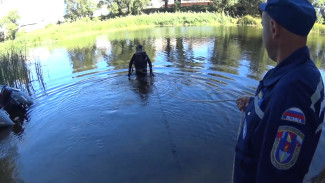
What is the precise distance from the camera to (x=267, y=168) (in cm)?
128

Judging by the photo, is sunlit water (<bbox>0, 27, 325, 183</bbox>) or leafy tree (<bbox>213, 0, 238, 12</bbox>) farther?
leafy tree (<bbox>213, 0, 238, 12</bbox>)

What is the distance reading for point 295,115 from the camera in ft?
3.80

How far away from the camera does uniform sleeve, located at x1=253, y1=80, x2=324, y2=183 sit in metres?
1.16

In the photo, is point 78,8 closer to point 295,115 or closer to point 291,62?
point 291,62

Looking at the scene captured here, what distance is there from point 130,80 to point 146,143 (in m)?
4.91

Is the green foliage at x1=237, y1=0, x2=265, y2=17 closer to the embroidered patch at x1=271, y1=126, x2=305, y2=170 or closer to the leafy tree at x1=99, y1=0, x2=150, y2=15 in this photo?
the leafy tree at x1=99, y1=0, x2=150, y2=15

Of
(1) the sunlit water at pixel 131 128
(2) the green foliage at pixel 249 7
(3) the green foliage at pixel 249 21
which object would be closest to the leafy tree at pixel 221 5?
(2) the green foliage at pixel 249 7

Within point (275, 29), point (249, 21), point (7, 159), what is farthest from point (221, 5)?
point (275, 29)

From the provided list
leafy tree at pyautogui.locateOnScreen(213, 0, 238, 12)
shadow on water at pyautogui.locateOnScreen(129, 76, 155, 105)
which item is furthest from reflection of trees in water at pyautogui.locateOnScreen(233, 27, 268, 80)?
leafy tree at pyautogui.locateOnScreen(213, 0, 238, 12)

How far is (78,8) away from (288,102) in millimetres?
51445

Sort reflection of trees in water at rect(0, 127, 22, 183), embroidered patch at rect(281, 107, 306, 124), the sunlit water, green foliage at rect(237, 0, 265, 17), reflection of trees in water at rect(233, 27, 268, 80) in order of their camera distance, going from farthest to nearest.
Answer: green foliage at rect(237, 0, 265, 17), reflection of trees in water at rect(233, 27, 268, 80), reflection of trees in water at rect(0, 127, 22, 183), the sunlit water, embroidered patch at rect(281, 107, 306, 124)

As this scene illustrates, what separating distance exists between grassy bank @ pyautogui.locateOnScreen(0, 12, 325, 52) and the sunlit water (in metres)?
18.7

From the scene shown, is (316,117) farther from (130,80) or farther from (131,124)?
(130,80)

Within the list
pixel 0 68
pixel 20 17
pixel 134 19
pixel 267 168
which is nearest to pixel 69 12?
pixel 20 17
